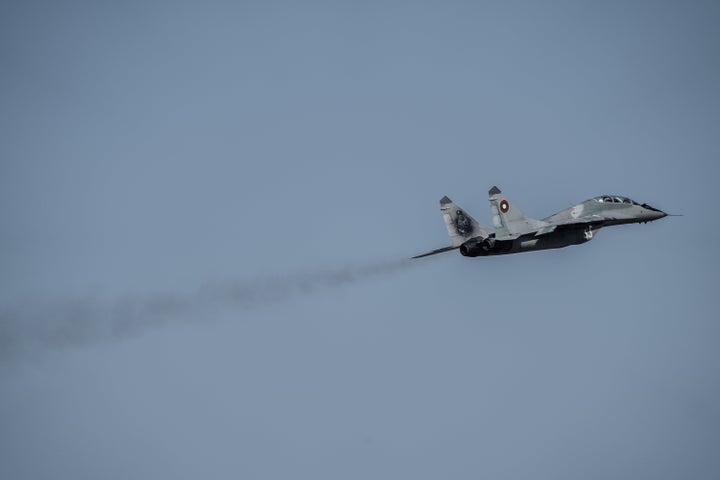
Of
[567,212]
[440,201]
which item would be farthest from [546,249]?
[440,201]

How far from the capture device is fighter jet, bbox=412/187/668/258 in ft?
191

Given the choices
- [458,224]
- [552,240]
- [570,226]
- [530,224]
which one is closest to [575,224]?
[570,226]

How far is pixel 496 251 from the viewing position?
191 ft

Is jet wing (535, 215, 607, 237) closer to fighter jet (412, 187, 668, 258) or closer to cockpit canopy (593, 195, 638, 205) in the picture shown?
fighter jet (412, 187, 668, 258)

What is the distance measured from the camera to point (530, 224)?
5950cm

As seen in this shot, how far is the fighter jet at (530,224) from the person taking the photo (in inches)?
2297

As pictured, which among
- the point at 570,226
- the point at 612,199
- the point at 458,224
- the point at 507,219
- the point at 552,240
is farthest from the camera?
the point at 612,199

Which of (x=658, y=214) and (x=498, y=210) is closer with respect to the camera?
(x=498, y=210)

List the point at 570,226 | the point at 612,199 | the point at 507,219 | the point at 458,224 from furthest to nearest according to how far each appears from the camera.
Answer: the point at 612,199 < the point at 458,224 < the point at 570,226 < the point at 507,219

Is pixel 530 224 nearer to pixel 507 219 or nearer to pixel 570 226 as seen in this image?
pixel 507 219

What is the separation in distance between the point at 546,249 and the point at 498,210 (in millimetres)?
4587

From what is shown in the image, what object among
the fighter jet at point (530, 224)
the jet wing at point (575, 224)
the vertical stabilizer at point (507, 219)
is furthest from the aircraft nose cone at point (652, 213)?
the vertical stabilizer at point (507, 219)

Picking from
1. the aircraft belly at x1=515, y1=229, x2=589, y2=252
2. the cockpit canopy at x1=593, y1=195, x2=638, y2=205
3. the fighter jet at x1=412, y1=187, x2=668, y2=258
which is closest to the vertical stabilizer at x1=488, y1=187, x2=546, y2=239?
the fighter jet at x1=412, y1=187, x2=668, y2=258

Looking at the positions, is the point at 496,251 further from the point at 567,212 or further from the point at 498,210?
the point at 567,212
